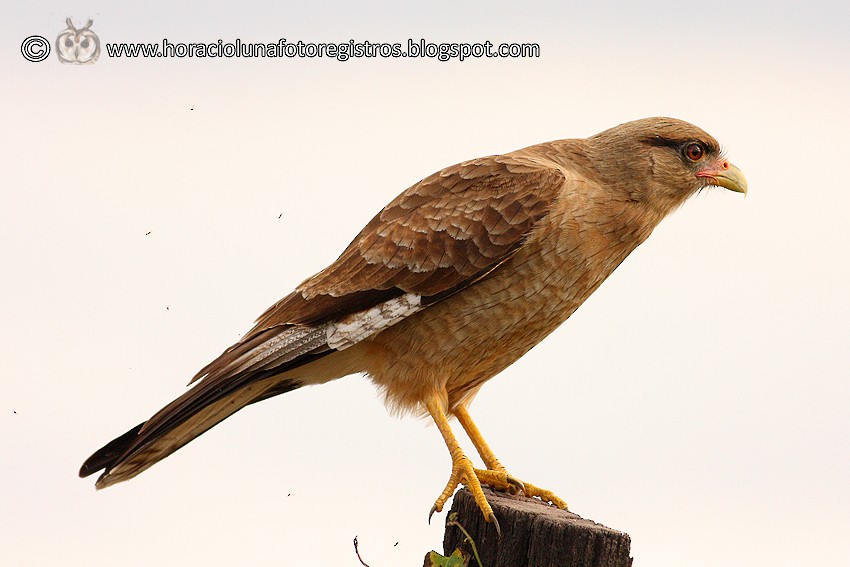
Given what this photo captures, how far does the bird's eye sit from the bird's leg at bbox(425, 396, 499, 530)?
2.35 m

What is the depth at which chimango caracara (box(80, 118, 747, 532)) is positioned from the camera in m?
6.41

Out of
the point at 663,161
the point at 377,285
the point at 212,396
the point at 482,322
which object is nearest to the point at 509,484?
the point at 482,322

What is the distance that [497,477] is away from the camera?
21.7ft

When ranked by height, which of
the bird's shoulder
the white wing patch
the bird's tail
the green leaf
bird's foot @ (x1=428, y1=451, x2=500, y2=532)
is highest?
the bird's shoulder

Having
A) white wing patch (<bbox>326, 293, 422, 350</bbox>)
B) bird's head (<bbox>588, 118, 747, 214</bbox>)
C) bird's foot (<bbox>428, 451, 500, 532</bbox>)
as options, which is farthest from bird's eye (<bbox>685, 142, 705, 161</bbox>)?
bird's foot (<bbox>428, 451, 500, 532</bbox>)

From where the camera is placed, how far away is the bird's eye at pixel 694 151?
7.16m

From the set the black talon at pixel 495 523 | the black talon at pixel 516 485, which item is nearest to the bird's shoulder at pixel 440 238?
the black talon at pixel 516 485

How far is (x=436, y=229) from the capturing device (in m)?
6.57

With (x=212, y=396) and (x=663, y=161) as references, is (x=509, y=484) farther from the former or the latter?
(x=663, y=161)

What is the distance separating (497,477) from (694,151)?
253 centimetres

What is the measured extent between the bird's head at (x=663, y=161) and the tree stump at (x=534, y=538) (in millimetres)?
2292

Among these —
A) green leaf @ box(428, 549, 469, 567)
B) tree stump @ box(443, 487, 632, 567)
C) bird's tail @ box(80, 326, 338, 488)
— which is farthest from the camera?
bird's tail @ box(80, 326, 338, 488)

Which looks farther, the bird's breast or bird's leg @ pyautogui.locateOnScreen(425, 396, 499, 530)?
the bird's breast

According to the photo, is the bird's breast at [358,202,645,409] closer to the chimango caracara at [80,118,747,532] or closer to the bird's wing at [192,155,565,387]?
the chimango caracara at [80,118,747,532]
